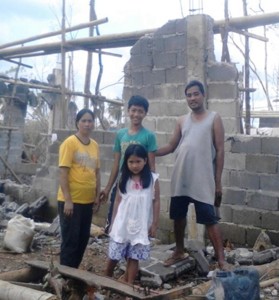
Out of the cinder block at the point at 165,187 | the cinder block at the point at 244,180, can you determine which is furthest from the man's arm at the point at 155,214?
the cinder block at the point at 165,187

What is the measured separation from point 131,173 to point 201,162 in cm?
82

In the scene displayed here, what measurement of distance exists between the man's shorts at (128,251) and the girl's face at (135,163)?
648 millimetres

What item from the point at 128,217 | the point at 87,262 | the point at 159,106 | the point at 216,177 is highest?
the point at 159,106

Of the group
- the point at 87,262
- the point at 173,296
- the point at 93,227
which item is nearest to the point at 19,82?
the point at 93,227

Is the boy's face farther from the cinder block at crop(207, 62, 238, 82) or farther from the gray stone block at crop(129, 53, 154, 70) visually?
the gray stone block at crop(129, 53, 154, 70)

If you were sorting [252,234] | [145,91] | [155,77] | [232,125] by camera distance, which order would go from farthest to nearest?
[145,91] < [155,77] < [232,125] < [252,234]

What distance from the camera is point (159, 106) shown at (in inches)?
265

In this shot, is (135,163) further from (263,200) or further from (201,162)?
(263,200)

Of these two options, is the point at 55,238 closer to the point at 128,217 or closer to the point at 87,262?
the point at 87,262

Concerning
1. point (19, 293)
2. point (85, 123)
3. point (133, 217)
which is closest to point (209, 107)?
point (85, 123)

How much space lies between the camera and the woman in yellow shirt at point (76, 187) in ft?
14.6

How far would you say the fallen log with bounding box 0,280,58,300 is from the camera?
3.89 m

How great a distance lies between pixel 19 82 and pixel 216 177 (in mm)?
7153

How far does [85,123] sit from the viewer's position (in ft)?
15.0
